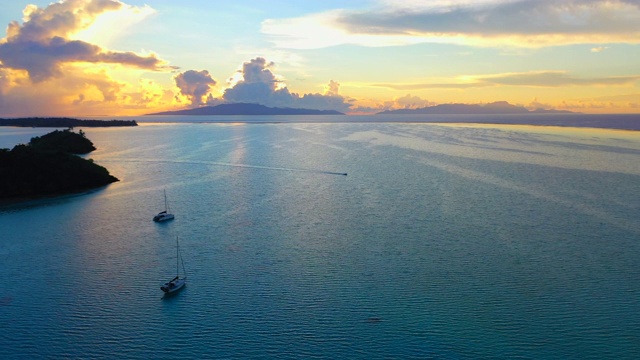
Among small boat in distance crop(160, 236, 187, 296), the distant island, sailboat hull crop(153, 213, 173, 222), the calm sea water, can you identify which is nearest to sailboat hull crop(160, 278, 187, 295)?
small boat in distance crop(160, 236, 187, 296)

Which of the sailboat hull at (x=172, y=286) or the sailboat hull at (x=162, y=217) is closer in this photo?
the sailboat hull at (x=172, y=286)

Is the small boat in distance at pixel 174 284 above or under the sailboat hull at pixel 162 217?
under

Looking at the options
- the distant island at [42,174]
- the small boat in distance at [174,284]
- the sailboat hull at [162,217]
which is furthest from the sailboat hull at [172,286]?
the distant island at [42,174]

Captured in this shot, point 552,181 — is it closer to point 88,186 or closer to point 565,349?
point 565,349

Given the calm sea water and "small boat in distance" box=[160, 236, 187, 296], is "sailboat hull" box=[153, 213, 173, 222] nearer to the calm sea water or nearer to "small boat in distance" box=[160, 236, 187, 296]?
the calm sea water

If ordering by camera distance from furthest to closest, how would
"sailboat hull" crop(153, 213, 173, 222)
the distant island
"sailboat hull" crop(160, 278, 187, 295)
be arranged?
the distant island → "sailboat hull" crop(153, 213, 173, 222) → "sailboat hull" crop(160, 278, 187, 295)

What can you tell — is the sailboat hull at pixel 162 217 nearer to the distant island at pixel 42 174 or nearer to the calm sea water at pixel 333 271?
the calm sea water at pixel 333 271
